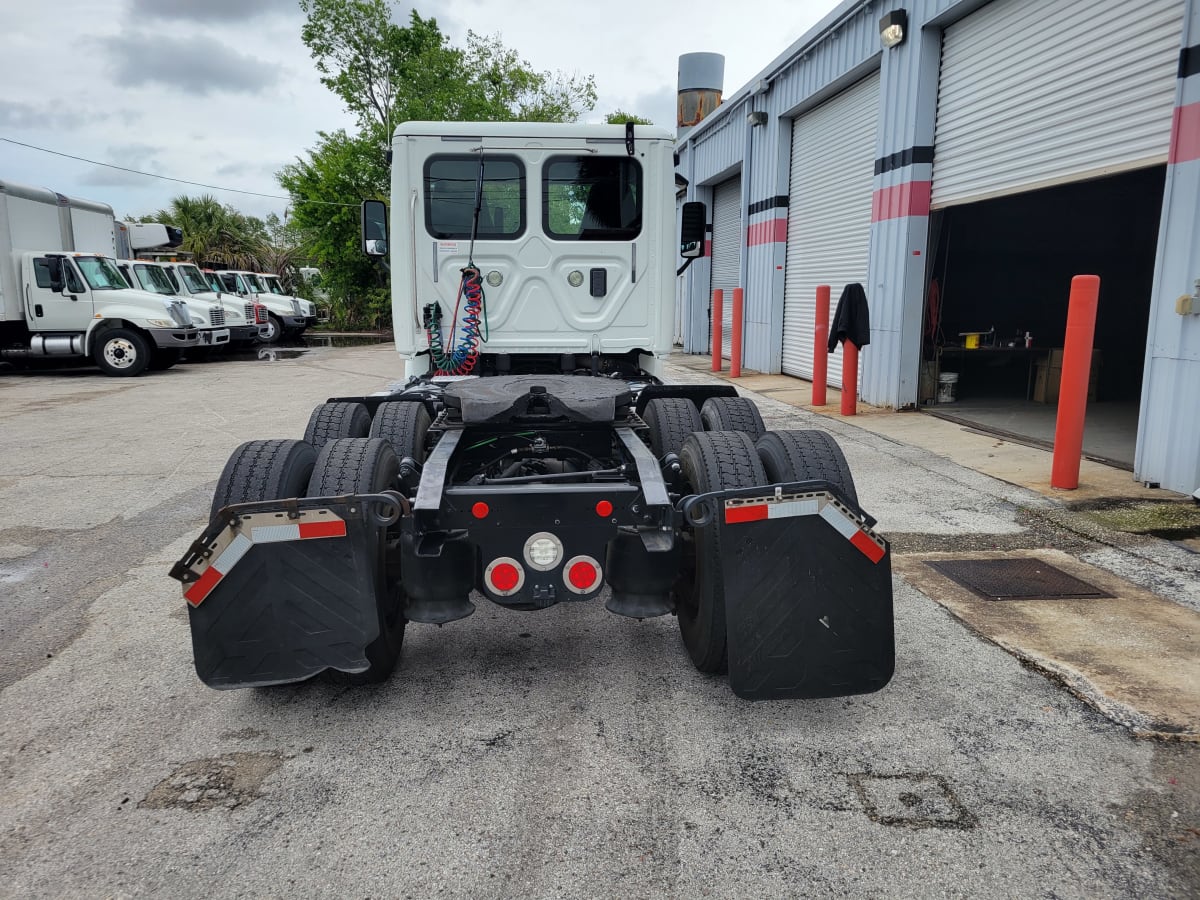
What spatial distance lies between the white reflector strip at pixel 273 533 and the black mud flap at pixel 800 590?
4.46ft

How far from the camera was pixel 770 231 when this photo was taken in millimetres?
15484

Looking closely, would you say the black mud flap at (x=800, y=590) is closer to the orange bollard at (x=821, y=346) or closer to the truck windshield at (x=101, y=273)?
the orange bollard at (x=821, y=346)

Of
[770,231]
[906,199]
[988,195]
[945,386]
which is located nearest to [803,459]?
[988,195]

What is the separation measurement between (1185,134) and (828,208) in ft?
24.9

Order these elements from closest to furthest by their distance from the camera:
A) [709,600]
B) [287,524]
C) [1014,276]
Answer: [287,524]
[709,600]
[1014,276]

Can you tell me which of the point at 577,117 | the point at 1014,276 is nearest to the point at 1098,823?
the point at 1014,276

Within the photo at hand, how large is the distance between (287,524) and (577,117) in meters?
39.5

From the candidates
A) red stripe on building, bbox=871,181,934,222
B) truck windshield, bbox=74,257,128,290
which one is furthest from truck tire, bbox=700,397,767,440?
truck windshield, bbox=74,257,128,290

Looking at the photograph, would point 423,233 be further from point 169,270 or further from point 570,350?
point 169,270

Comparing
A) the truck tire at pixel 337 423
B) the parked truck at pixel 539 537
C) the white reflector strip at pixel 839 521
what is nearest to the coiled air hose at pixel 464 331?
the parked truck at pixel 539 537

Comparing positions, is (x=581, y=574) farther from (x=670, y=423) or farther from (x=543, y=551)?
(x=670, y=423)

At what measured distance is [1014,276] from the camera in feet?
43.8

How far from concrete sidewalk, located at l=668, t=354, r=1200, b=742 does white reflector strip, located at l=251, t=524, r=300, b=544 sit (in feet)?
10.1

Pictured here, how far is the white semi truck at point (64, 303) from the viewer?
51.9 feet
